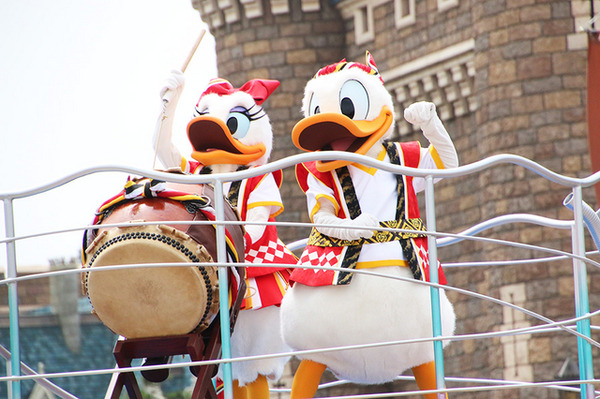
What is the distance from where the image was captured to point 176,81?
Answer: 12.6ft

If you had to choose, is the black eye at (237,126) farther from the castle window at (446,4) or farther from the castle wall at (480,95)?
the castle window at (446,4)

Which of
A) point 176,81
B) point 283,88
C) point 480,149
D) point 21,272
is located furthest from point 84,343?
point 176,81

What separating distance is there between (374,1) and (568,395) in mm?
4143

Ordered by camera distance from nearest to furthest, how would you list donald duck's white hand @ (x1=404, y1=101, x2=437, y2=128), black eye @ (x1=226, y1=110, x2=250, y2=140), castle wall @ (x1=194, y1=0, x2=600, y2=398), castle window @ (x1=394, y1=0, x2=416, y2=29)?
donald duck's white hand @ (x1=404, y1=101, x2=437, y2=128) < black eye @ (x1=226, y1=110, x2=250, y2=140) < castle wall @ (x1=194, y1=0, x2=600, y2=398) < castle window @ (x1=394, y1=0, x2=416, y2=29)

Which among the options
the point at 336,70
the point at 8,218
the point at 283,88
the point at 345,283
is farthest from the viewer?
the point at 283,88

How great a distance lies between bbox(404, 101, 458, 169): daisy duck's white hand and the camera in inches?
131

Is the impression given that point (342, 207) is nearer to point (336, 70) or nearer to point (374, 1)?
point (336, 70)

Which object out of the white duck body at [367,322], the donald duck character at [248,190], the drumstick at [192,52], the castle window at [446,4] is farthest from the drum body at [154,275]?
the castle window at [446,4]

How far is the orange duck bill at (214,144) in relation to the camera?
3.79 metres

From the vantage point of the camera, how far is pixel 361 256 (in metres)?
3.26

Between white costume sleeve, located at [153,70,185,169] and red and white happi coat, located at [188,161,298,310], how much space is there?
326 mm

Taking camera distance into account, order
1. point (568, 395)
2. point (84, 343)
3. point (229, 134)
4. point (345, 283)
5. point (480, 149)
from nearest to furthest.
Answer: point (345, 283)
point (229, 134)
point (568, 395)
point (480, 149)
point (84, 343)

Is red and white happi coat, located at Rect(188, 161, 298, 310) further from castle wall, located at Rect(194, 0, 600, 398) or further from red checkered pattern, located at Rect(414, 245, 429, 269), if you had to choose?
castle wall, located at Rect(194, 0, 600, 398)

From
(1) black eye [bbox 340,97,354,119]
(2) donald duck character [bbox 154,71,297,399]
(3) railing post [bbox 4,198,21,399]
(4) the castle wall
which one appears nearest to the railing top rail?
(3) railing post [bbox 4,198,21,399]
